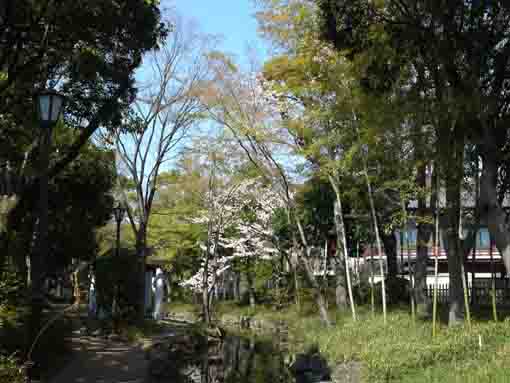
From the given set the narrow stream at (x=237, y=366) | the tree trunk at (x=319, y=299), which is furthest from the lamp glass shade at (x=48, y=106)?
the tree trunk at (x=319, y=299)

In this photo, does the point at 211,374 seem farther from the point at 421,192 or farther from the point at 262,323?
the point at 262,323

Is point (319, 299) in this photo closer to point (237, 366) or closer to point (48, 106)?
point (237, 366)

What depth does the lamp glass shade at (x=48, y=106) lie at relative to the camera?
23.2 ft

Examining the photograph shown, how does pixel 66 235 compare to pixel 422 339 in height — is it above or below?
above

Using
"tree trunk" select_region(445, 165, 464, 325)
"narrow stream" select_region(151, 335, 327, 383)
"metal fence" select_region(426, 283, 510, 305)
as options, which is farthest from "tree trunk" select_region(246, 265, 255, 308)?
"tree trunk" select_region(445, 165, 464, 325)

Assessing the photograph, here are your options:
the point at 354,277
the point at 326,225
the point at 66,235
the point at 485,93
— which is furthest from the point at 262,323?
the point at 485,93

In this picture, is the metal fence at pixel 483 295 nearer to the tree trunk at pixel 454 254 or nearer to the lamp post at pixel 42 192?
the tree trunk at pixel 454 254

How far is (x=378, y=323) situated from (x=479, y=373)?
540 cm

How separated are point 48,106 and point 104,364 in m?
5.05

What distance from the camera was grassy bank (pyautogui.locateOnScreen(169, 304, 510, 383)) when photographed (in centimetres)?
709

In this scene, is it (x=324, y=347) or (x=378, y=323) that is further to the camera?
(x=378, y=323)

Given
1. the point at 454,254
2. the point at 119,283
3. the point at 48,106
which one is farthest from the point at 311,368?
the point at 119,283

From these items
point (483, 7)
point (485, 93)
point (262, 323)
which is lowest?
point (262, 323)

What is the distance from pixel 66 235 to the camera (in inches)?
816
